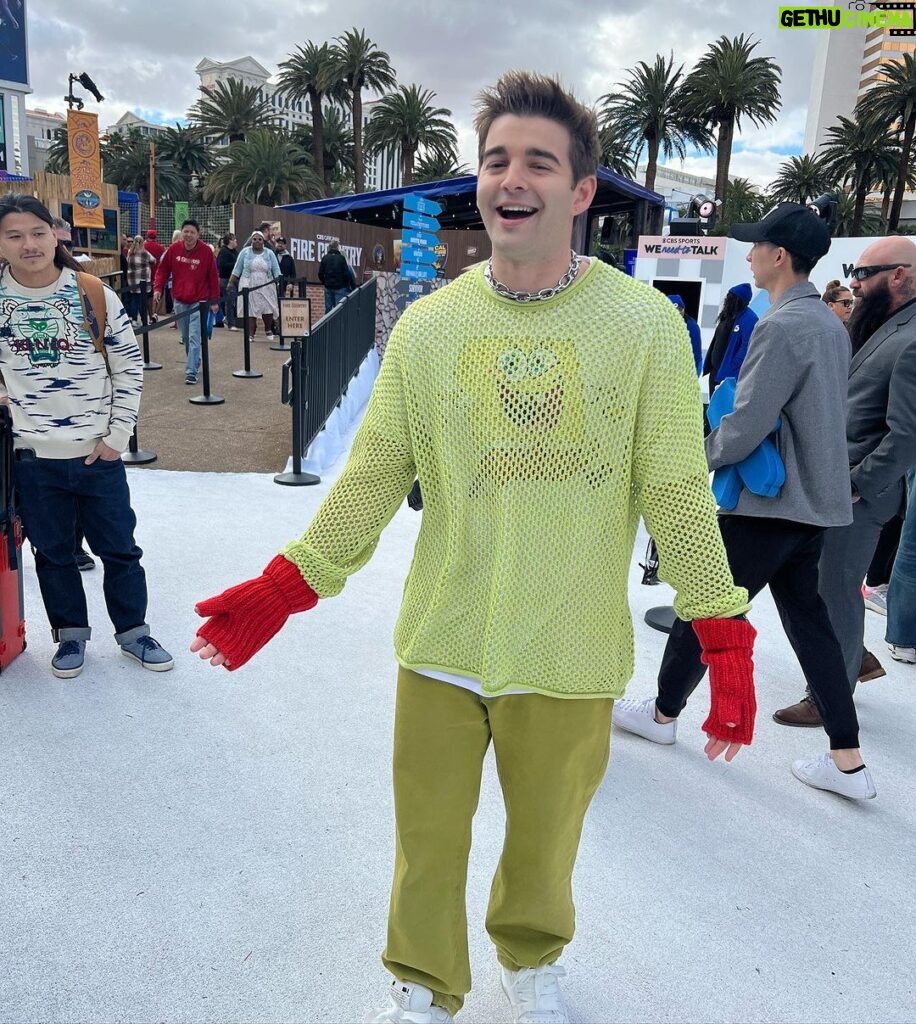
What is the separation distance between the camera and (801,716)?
3068 mm

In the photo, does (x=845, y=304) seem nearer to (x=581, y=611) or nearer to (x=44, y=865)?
(x=581, y=611)

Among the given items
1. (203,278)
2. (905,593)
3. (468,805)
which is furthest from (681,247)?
(468,805)

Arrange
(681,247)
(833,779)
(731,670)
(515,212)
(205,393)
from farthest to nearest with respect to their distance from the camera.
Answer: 1. (681,247)
2. (205,393)
3. (833,779)
4. (731,670)
5. (515,212)

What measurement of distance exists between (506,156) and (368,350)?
9.88 m

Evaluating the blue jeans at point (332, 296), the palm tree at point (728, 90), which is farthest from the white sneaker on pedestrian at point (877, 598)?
the palm tree at point (728, 90)

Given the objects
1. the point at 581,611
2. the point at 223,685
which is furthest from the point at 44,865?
the point at 581,611

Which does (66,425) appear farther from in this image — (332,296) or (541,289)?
(332,296)

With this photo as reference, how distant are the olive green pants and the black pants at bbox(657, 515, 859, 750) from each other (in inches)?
47.4

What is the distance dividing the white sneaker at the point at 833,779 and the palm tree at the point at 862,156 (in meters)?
44.2

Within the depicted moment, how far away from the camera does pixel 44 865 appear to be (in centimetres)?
211

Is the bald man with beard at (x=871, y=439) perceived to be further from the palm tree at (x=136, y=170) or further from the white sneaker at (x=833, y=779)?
the palm tree at (x=136, y=170)

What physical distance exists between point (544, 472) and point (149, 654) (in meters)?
2.39

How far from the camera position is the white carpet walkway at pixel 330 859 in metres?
1.78

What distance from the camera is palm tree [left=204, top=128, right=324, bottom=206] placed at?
3706 centimetres
